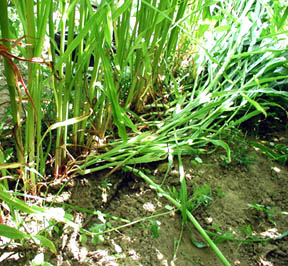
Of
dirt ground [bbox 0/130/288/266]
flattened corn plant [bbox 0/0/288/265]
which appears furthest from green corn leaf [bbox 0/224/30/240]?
dirt ground [bbox 0/130/288/266]

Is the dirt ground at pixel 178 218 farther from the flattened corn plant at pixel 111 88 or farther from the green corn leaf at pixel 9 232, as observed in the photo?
the green corn leaf at pixel 9 232

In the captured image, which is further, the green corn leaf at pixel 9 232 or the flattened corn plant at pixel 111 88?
the flattened corn plant at pixel 111 88

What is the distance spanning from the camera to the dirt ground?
2.48 ft

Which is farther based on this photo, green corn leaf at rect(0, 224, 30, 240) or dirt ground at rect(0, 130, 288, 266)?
dirt ground at rect(0, 130, 288, 266)

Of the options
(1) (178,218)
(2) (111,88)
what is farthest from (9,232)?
(1) (178,218)

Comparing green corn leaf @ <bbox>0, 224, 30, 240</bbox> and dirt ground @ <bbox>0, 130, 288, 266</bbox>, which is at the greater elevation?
green corn leaf @ <bbox>0, 224, 30, 240</bbox>

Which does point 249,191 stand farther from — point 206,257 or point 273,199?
point 206,257

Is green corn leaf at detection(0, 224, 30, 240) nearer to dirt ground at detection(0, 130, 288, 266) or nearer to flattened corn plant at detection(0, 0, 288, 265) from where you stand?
flattened corn plant at detection(0, 0, 288, 265)

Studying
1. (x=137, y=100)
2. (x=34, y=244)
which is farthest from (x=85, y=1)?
(x=34, y=244)

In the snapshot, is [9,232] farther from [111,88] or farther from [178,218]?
[178,218]

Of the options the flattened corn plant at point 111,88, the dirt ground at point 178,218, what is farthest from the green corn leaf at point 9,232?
the dirt ground at point 178,218

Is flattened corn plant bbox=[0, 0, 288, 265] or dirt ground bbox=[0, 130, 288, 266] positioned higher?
flattened corn plant bbox=[0, 0, 288, 265]

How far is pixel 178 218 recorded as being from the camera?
0.89 meters

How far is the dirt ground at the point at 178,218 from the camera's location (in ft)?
2.48
